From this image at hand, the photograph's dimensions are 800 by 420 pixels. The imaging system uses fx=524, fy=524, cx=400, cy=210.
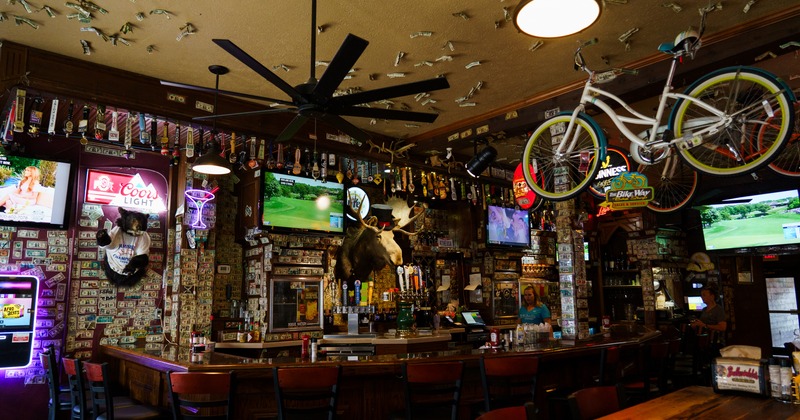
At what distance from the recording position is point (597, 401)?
2811mm

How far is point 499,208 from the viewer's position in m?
9.75

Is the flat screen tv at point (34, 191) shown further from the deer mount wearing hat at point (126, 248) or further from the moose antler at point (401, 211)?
Answer: the moose antler at point (401, 211)

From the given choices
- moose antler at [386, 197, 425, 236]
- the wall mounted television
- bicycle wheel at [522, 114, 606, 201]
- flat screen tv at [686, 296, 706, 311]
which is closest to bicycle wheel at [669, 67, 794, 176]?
bicycle wheel at [522, 114, 606, 201]

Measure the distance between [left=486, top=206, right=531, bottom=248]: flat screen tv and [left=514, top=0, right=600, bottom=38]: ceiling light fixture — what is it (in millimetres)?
6163

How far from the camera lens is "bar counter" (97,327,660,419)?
153 inches

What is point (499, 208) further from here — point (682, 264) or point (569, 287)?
point (682, 264)

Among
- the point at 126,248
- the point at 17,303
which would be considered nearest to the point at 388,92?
the point at 126,248

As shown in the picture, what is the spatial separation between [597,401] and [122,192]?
646 cm

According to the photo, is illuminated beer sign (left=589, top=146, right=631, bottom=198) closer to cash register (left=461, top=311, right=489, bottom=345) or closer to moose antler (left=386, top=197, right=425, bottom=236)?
moose antler (left=386, top=197, right=425, bottom=236)

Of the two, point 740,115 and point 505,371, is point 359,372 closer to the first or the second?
point 505,371

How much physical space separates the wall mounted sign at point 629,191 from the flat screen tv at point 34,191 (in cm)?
650

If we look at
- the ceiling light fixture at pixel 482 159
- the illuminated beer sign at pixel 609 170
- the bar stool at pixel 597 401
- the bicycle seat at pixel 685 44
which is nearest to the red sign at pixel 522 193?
the ceiling light fixture at pixel 482 159

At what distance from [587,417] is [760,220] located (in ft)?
28.6

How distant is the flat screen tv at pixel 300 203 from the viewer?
23.5ft
